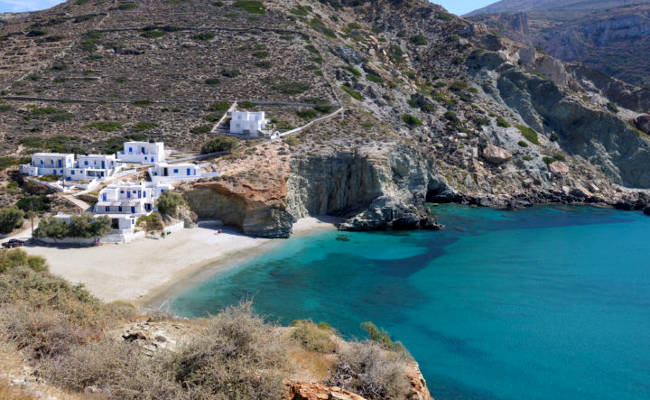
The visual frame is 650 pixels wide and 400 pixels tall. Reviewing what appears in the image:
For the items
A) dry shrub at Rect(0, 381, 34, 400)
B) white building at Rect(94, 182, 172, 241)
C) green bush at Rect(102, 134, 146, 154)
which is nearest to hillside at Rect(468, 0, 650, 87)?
green bush at Rect(102, 134, 146, 154)

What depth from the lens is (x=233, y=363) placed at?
23.9 ft

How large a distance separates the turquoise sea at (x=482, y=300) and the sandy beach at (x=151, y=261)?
161cm

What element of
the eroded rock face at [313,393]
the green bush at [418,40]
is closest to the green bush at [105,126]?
the eroded rock face at [313,393]

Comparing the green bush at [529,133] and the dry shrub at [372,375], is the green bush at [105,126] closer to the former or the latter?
the dry shrub at [372,375]

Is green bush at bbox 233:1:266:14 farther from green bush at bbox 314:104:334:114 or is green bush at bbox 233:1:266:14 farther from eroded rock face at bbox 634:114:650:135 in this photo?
eroded rock face at bbox 634:114:650:135

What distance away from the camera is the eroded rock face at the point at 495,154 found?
2084 inches

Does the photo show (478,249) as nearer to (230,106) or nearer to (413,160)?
(413,160)

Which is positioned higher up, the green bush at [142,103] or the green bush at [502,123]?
the green bush at [502,123]

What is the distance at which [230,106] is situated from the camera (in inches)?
1801

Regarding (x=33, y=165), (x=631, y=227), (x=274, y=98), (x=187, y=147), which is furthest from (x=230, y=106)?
(x=631, y=227)

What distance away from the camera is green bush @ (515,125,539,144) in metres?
58.0

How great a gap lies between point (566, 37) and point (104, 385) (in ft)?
535

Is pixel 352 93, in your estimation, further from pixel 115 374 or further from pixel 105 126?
pixel 115 374

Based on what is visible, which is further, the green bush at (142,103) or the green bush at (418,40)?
the green bush at (418,40)
